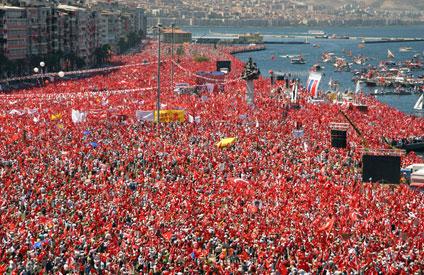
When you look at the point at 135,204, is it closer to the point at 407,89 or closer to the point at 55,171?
the point at 55,171

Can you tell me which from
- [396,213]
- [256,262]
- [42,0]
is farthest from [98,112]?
[42,0]

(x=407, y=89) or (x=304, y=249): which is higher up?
(x=304, y=249)

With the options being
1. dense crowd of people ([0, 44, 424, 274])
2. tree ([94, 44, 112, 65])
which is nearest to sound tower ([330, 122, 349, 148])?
dense crowd of people ([0, 44, 424, 274])

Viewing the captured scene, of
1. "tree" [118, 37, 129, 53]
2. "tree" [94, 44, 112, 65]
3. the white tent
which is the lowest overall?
"tree" [118, 37, 129, 53]

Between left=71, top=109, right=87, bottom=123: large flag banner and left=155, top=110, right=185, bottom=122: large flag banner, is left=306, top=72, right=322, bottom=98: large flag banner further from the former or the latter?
left=71, top=109, right=87, bottom=123: large flag banner

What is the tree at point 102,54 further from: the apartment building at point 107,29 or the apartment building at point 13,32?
the apartment building at point 13,32
